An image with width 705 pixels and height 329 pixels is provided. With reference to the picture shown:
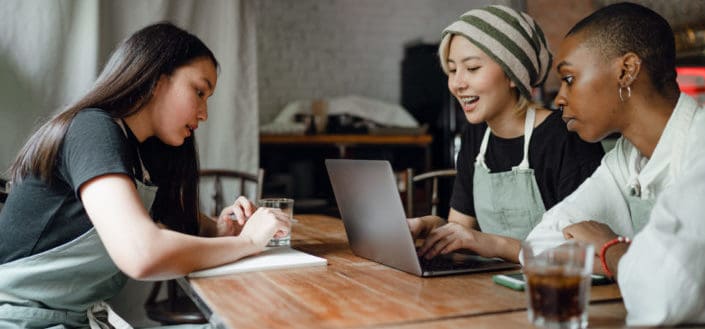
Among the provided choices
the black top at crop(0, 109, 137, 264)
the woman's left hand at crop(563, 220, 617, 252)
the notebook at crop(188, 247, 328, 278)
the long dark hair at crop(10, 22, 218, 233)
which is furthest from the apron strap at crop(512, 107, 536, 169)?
the black top at crop(0, 109, 137, 264)

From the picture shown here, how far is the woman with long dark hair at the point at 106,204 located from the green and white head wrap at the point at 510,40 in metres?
0.70

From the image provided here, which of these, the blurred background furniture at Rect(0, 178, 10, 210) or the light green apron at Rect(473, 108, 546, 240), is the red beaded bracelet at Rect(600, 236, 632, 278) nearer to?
the light green apron at Rect(473, 108, 546, 240)

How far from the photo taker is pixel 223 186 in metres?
3.35

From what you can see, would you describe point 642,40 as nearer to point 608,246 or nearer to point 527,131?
point 608,246

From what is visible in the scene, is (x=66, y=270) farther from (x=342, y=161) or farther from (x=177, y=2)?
(x=177, y=2)

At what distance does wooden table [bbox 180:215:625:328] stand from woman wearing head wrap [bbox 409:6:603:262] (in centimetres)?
45

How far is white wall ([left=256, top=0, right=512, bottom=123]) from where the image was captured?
16.3 ft

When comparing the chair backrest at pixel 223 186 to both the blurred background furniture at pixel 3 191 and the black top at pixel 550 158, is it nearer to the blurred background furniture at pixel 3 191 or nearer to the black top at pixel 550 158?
the blurred background furniture at pixel 3 191

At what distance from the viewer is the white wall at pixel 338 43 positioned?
496cm

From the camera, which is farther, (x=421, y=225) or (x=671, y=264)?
(x=421, y=225)

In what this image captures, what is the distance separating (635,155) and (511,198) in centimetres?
48

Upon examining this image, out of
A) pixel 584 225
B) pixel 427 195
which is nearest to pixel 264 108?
pixel 427 195

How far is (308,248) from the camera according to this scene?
160 centimetres

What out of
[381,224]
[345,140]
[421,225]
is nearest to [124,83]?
[381,224]
